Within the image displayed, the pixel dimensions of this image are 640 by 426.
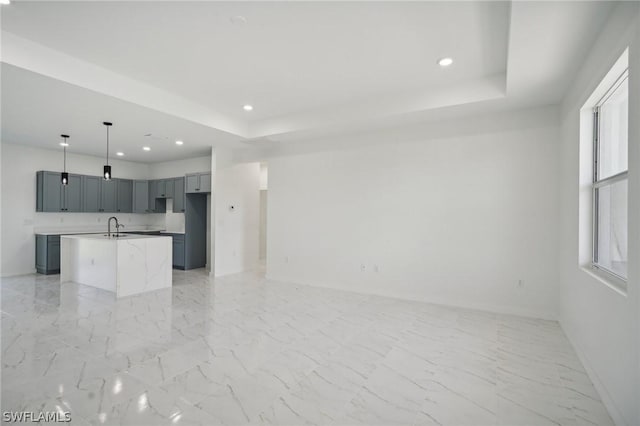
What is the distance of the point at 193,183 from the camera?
7379 mm

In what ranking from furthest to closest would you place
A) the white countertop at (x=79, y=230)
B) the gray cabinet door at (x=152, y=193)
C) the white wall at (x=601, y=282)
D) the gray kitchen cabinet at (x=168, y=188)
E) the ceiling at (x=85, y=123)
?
the gray cabinet door at (x=152, y=193), the gray kitchen cabinet at (x=168, y=188), the white countertop at (x=79, y=230), the ceiling at (x=85, y=123), the white wall at (x=601, y=282)

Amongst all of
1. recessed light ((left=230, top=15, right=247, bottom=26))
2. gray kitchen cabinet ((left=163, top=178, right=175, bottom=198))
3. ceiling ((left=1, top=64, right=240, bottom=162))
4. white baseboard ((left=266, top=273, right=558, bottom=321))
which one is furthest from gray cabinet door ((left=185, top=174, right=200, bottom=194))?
recessed light ((left=230, top=15, right=247, bottom=26))

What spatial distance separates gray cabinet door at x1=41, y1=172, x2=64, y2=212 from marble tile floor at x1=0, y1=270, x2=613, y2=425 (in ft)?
10.5

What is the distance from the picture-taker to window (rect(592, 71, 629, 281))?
2.43 metres

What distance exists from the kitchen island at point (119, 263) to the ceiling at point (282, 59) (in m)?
1.98

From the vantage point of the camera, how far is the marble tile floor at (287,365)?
211 cm

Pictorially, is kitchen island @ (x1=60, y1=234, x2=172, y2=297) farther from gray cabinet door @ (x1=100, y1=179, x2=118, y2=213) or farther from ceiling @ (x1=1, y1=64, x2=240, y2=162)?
gray cabinet door @ (x1=100, y1=179, x2=118, y2=213)

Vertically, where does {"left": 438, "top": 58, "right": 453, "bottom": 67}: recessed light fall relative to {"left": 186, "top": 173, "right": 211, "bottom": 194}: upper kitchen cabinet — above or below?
above

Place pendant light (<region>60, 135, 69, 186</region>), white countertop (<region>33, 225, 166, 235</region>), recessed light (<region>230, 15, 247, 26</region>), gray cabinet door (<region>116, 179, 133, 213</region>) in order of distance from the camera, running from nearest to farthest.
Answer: recessed light (<region>230, 15, 247, 26</region>) < pendant light (<region>60, 135, 69, 186</region>) < white countertop (<region>33, 225, 166, 235</region>) < gray cabinet door (<region>116, 179, 133, 213</region>)

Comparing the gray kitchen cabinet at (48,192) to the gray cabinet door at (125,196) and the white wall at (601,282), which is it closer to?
the gray cabinet door at (125,196)

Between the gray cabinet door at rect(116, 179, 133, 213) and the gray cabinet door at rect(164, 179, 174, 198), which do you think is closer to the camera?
the gray cabinet door at rect(164, 179, 174, 198)

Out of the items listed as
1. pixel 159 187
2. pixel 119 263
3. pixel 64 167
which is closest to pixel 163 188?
pixel 159 187

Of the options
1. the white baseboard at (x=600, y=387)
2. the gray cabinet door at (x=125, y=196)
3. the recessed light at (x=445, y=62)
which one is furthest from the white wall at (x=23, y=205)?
the white baseboard at (x=600, y=387)

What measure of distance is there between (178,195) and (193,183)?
81 cm
